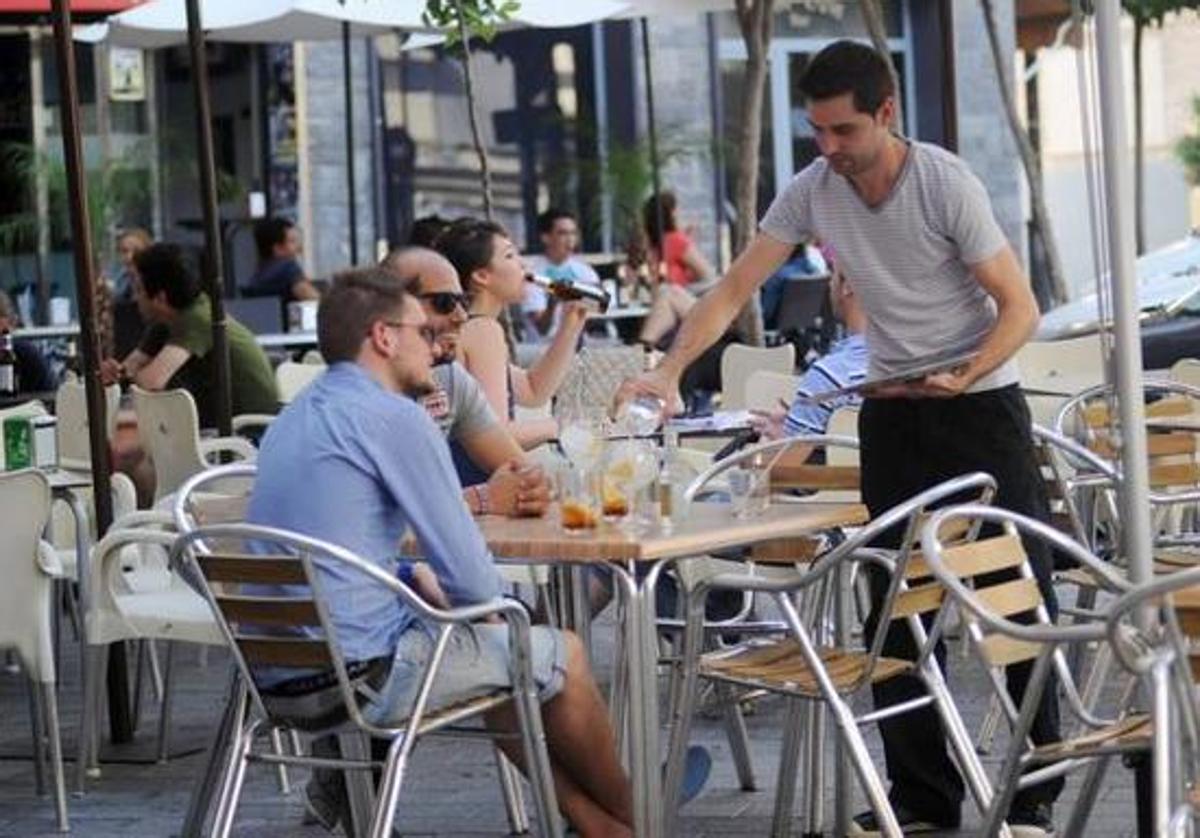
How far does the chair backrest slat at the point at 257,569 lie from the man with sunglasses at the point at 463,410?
0.93 m

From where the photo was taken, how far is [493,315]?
8.88m

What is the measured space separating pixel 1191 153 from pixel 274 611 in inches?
1167

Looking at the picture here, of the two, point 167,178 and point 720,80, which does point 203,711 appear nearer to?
point 167,178

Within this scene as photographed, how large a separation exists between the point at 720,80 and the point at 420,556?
20374 mm

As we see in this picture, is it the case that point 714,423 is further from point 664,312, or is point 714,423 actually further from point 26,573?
point 664,312

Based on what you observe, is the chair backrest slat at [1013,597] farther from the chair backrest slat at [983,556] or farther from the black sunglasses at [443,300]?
the black sunglasses at [443,300]

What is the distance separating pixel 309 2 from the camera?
17359 millimetres

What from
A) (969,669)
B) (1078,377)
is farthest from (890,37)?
(969,669)

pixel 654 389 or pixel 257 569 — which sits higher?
pixel 654 389

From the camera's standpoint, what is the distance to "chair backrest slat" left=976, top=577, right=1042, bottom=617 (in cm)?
593

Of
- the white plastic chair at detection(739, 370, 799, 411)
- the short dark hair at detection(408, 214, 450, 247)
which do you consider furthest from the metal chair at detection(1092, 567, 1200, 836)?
the short dark hair at detection(408, 214, 450, 247)

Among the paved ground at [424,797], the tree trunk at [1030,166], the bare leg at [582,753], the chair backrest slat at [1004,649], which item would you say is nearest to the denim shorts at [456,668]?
the bare leg at [582,753]

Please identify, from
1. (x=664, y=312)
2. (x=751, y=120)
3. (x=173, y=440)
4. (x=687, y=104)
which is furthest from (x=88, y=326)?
(x=687, y=104)

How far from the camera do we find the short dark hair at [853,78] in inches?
282
